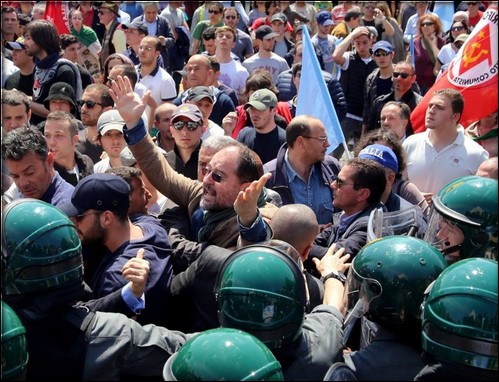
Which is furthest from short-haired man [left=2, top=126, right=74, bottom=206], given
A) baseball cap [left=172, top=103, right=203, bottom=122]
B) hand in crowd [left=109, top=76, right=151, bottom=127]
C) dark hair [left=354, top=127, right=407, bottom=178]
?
dark hair [left=354, top=127, right=407, bottom=178]

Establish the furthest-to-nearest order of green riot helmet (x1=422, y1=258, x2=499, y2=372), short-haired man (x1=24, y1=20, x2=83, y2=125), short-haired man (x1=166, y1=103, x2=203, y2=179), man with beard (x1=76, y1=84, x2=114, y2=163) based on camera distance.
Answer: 1. short-haired man (x1=24, y1=20, x2=83, y2=125)
2. man with beard (x1=76, y1=84, x2=114, y2=163)
3. short-haired man (x1=166, y1=103, x2=203, y2=179)
4. green riot helmet (x1=422, y1=258, x2=499, y2=372)

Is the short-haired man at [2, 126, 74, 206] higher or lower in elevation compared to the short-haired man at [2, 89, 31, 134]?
higher

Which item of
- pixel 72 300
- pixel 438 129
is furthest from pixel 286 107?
pixel 72 300

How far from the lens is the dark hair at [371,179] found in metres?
4.66

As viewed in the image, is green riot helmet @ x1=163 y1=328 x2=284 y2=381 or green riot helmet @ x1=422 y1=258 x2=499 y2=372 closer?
green riot helmet @ x1=163 y1=328 x2=284 y2=381

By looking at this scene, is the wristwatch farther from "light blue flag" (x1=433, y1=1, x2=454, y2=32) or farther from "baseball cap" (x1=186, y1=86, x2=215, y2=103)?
"light blue flag" (x1=433, y1=1, x2=454, y2=32)

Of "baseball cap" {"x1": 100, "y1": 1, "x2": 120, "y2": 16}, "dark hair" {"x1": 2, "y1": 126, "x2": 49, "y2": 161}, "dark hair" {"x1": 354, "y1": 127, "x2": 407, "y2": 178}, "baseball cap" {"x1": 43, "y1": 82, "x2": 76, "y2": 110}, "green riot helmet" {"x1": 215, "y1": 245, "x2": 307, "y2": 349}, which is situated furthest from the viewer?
"baseball cap" {"x1": 100, "y1": 1, "x2": 120, "y2": 16}

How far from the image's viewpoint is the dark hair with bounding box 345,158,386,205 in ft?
15.3

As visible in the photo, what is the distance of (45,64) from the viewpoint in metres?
7.83

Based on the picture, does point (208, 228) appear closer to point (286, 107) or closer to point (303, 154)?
point (303, 154)

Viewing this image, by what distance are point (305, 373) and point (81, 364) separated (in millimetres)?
776

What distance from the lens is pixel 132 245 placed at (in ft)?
12.2

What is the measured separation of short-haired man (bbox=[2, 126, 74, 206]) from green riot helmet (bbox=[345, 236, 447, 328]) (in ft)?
6.33

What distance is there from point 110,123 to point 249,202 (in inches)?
113
